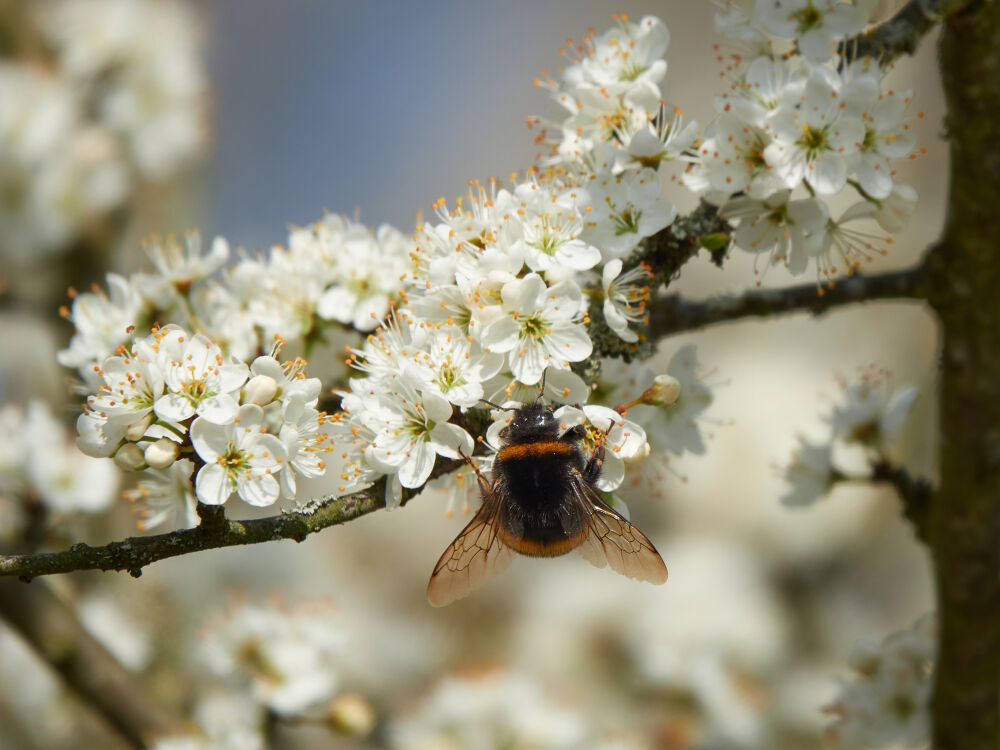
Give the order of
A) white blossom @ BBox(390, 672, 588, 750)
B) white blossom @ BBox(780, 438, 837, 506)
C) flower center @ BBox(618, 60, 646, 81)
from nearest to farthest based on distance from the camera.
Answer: flower center @ BBox(618, 60, 646, 81), white blossom @ BBox(780, 438, 837, 506), white blossom @ BBox(390, 672, 588, 750)

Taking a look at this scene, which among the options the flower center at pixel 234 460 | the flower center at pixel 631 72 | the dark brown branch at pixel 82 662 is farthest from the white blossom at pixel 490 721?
the flower center at pixel 631 72

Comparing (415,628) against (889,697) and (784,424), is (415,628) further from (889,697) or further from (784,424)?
(889,697)

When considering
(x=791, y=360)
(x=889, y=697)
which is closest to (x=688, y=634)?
(x=889, y=697)

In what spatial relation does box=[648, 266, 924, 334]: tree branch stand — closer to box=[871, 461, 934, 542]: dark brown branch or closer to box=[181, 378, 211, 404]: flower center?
box=[871, 461, 934, 542]: dark brown branch

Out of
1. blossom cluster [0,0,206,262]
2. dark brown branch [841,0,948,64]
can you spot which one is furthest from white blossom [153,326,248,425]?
blossom cluster [0,0,206,262]

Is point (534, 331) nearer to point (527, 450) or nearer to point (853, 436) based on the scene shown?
point (527, 450)
